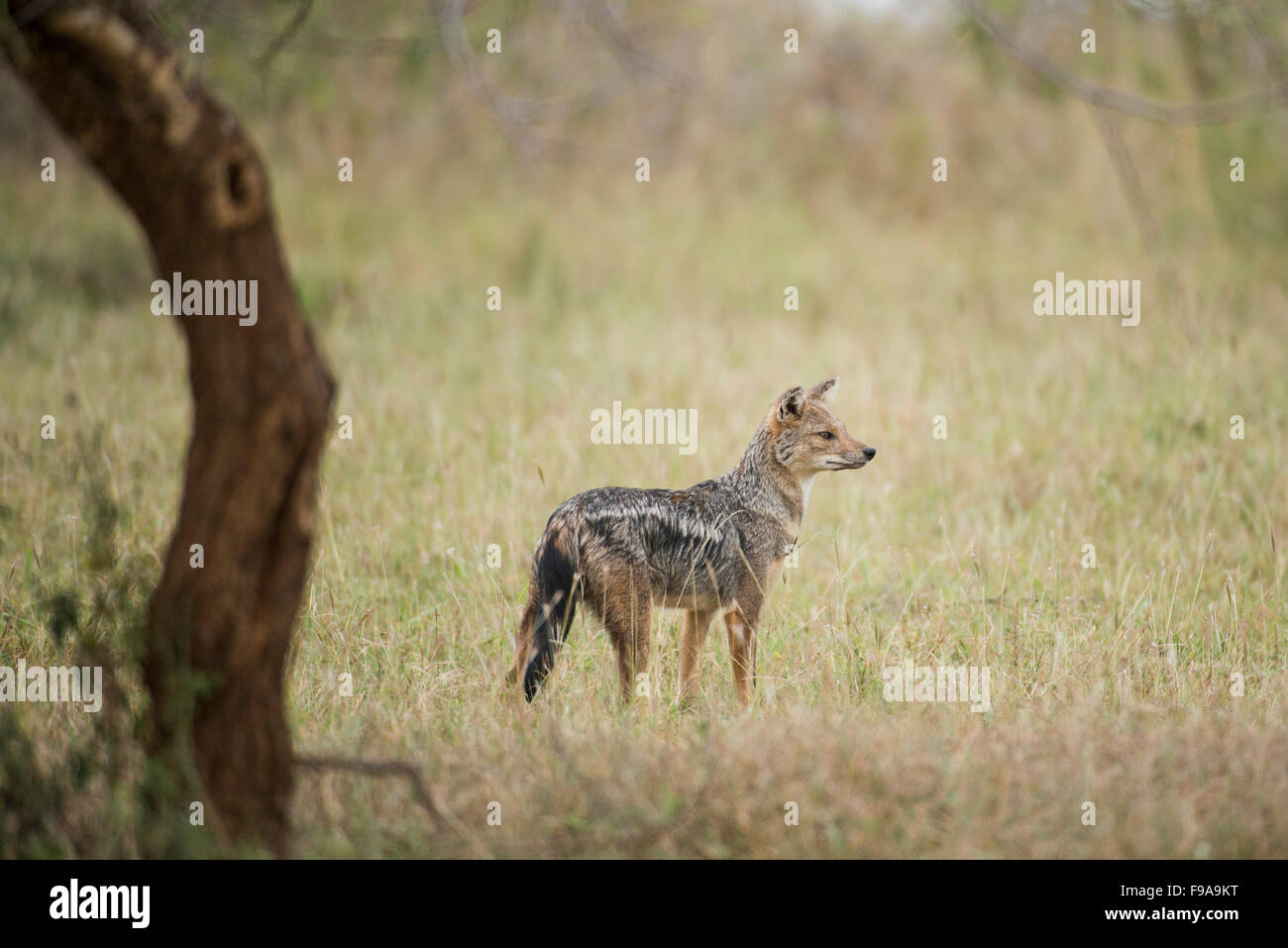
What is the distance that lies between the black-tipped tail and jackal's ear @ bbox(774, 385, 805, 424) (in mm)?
1347

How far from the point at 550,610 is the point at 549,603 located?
0.08 meters

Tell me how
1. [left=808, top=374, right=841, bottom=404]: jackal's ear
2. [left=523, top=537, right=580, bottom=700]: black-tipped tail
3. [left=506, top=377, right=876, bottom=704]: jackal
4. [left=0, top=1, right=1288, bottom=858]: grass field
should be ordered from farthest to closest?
[left=808, top=374, right=841, bottom=404]: jackal's ear < [left=506, top=377, right=876, bottom=704]: jackal < [left=523, top=537, right=580, bottom=700]: black-tipped tail < [left=0, top=1, right=1288, bottom=858]: grass field

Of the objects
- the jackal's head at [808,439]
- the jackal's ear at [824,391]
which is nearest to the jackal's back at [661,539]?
the jackal's head at [808,439]

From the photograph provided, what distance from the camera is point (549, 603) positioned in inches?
181

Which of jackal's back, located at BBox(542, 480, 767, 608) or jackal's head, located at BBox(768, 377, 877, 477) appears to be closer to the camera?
jackal's back, located at BBox(542, 480, 767, 608)

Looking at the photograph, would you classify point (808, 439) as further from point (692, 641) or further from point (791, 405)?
point (692, 641)

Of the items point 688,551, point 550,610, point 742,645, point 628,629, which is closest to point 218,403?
point 550,610

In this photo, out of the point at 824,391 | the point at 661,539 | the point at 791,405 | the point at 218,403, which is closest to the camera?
the point at 218,403

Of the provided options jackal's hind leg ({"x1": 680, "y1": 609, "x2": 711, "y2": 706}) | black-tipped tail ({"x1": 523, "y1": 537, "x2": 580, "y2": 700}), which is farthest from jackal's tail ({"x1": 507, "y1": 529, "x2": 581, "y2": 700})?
jackal's hind leg ({"x1": 680, "y1": 609, "x2": 711, "y2": 706})

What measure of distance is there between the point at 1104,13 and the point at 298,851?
1371cm

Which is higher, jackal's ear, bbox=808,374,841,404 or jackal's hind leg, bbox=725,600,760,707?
jackal's ear, bbox=808,374,841,404

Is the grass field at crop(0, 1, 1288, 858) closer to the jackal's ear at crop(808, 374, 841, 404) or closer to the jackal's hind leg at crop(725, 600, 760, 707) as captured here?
the jackal's hind leg at crop(725, 600, 760, 707)

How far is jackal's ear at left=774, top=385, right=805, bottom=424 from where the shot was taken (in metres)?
5.35

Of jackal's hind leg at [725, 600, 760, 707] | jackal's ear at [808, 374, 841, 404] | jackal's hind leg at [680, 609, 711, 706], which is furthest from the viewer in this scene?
jackal's ear at [808, 374, 841, 404]
